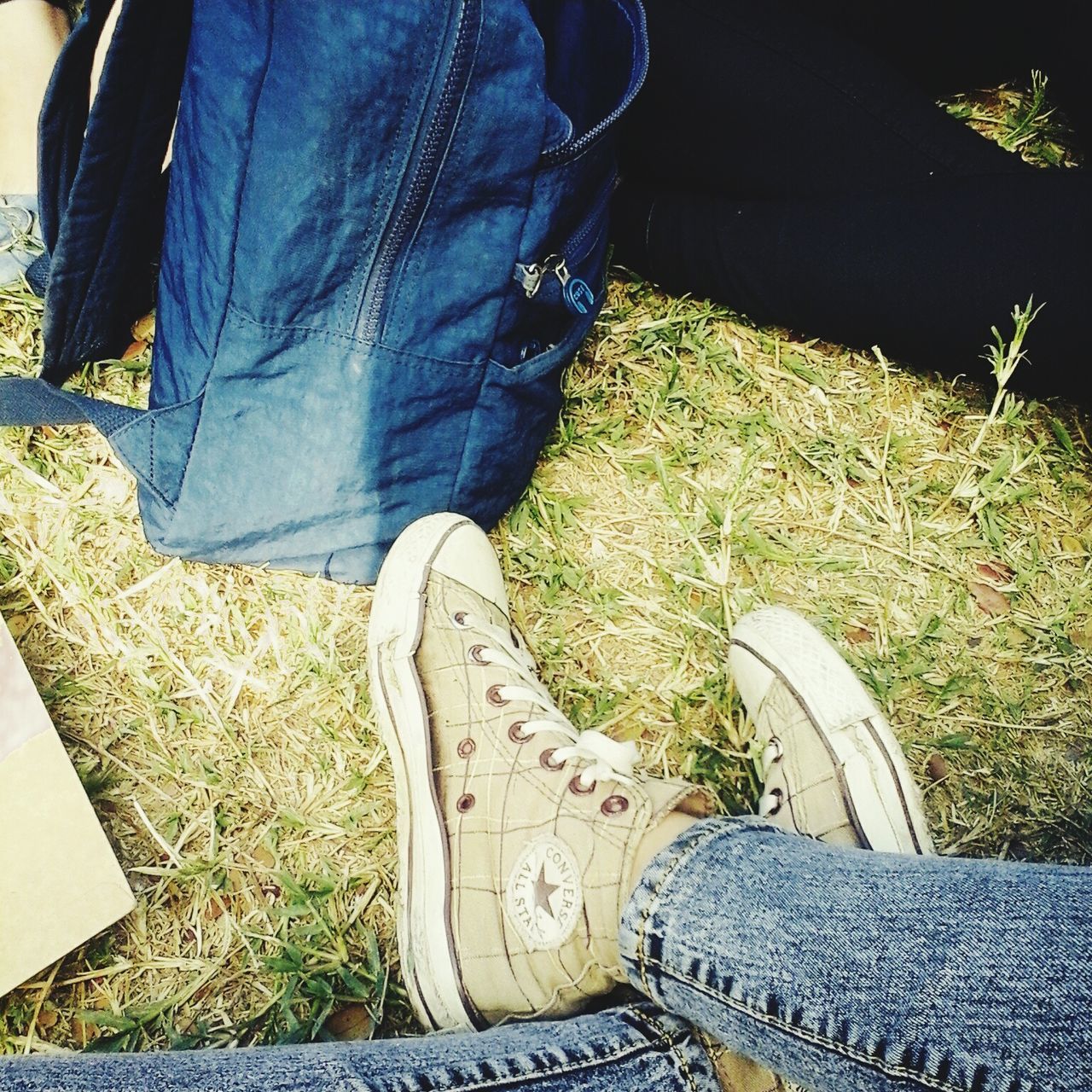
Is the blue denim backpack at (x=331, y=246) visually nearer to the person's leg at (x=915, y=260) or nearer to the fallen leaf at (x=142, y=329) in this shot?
the fallen leaf at (x=142, y=329)

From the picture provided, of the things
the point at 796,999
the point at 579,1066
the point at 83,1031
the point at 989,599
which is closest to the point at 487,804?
the point at 579,1066

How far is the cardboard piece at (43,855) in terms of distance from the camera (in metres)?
1.06

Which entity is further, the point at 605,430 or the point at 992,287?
the point at 605,430

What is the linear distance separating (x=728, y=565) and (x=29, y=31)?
141 centimetres

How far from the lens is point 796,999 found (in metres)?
0.81

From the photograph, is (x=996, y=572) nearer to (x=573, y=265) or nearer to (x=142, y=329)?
(x=573, y=265)

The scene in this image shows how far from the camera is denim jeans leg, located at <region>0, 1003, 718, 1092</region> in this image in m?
0.77

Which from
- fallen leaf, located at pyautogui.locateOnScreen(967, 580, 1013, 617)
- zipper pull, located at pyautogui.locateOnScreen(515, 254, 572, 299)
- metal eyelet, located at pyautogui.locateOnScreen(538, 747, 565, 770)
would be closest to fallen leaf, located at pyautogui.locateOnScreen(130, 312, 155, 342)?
zipper pull, located at pyautogui.locateOnScreen(515, 254, 572, 299)

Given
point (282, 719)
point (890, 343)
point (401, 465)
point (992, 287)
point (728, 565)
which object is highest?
point (992, 287)

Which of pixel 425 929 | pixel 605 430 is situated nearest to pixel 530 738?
pixel 425 929

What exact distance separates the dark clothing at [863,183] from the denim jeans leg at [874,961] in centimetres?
85

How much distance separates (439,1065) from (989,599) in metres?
1.12

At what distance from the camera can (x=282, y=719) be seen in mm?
1287

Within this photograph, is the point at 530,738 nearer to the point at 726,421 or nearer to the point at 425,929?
the point at 425,929
